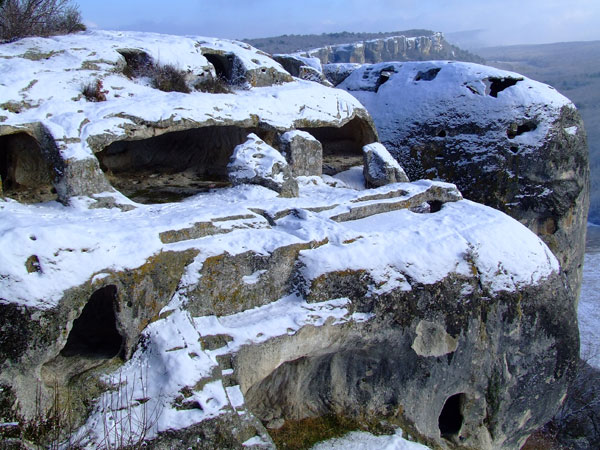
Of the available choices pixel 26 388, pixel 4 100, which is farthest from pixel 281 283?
pixel 4 100

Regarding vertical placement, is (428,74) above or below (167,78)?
below

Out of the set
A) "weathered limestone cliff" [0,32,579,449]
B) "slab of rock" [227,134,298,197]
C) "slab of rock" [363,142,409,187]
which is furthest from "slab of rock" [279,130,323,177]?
"slab of rock" [363,142,409,187]

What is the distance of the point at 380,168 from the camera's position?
11.5 meters

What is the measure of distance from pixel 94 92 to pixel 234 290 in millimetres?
4735

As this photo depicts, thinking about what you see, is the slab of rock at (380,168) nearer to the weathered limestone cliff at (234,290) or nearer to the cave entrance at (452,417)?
the weathered limestone cliff at (234,290)

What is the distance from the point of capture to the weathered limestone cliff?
5891 millimetres

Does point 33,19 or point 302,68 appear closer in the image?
point 33,19

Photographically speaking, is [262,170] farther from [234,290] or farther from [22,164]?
[22,164]

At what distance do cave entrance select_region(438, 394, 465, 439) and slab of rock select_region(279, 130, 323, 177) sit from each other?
4738 millimetres

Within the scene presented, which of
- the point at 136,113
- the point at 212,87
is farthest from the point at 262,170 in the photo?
the point at 212,87

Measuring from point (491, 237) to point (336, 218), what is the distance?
2.24m

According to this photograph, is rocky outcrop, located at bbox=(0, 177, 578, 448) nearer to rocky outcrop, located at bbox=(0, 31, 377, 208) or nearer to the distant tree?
rocky outcrop, located at bbox=(0, 31, 377, 208)

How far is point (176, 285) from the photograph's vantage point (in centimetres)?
664

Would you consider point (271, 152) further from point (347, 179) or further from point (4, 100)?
point (4, 100)
